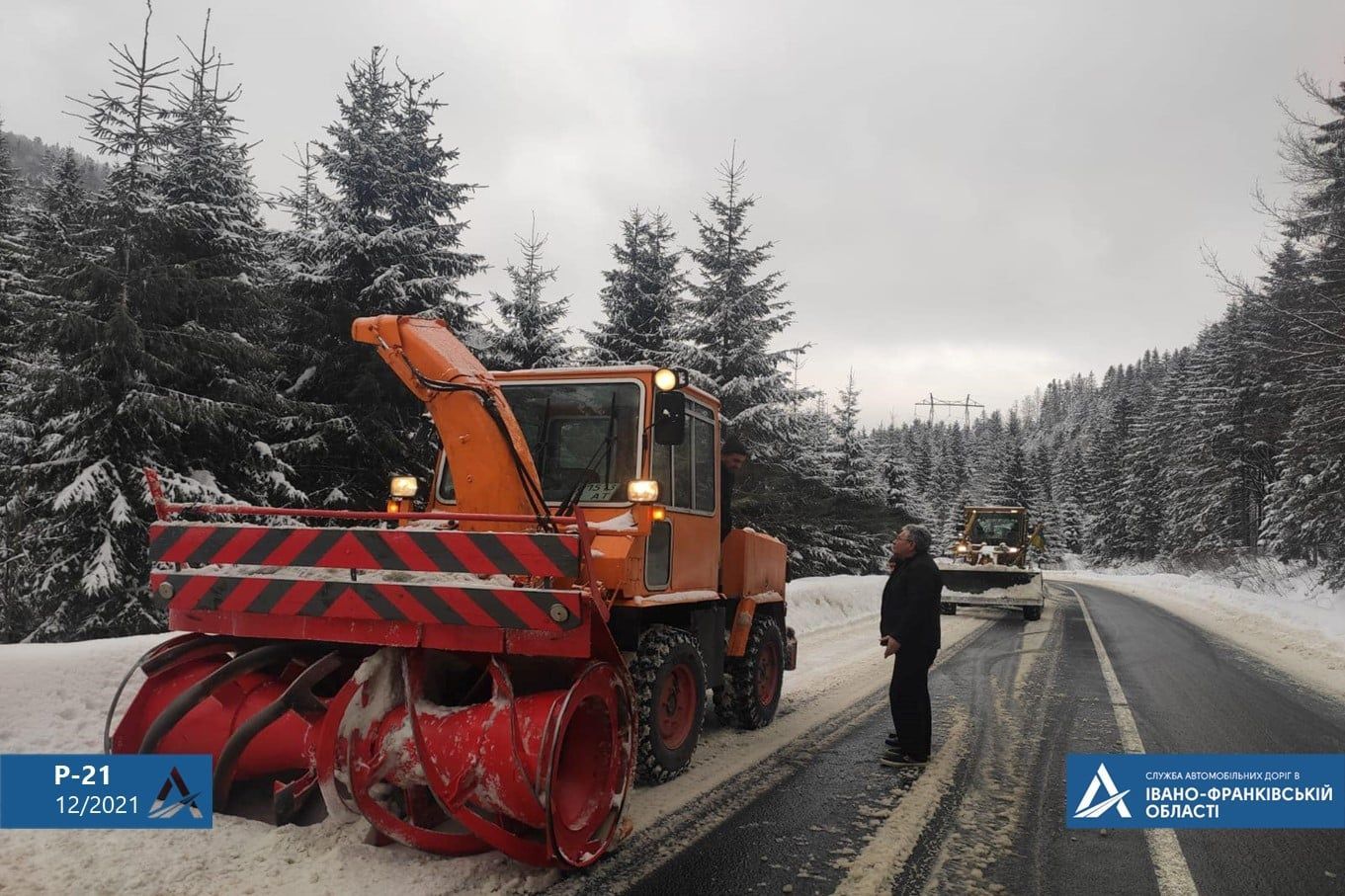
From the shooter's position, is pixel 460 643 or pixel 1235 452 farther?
pixel 1235 452

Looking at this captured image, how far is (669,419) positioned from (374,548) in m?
1.96

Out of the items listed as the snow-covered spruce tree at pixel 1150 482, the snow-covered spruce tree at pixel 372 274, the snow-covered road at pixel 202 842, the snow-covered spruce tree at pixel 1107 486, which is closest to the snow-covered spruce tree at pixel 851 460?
the snow-covered spruce tree at pixel 372 274

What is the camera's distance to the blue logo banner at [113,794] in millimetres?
3768

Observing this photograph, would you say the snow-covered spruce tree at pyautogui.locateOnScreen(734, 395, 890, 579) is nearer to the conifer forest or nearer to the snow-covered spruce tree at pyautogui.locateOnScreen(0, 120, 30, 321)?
the conifer forest

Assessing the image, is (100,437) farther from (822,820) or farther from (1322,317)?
(1322,317)

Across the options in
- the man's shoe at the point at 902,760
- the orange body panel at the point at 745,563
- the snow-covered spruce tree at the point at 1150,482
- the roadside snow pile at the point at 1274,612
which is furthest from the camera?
the snow-covered spruce tree at the point at 1150,482

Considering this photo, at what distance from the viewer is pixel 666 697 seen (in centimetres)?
506

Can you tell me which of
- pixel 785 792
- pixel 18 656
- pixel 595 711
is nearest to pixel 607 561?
pixel 595 711

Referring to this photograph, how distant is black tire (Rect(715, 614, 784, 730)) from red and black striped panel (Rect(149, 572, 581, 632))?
10.3 ft

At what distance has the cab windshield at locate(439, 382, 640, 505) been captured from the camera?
16.9ft

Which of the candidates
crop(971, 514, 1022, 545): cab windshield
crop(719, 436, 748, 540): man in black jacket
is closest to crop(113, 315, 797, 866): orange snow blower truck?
crop(719, 436, 748, 540): man in black jacket

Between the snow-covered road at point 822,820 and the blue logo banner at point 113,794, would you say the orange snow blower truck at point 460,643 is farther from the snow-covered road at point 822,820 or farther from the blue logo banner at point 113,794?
the snow-covered road at point 822,820

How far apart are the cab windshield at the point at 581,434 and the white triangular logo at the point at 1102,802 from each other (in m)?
3.20

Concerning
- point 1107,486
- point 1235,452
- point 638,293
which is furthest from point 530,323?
point 1107,486
